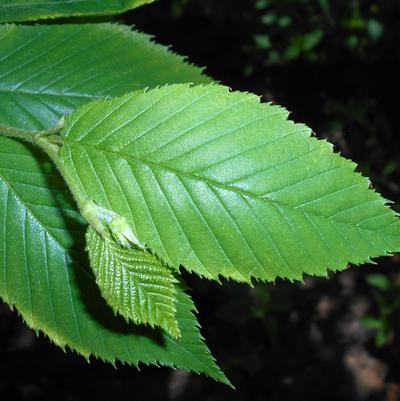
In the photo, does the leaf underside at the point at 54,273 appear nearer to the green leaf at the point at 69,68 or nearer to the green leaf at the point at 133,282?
the green leaf at the point at 69,68

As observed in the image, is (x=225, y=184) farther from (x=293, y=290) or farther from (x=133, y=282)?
(x=293, y=290)

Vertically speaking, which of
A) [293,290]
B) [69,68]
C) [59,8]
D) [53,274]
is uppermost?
[59,8]

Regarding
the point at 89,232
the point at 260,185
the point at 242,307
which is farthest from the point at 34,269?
the point at 242,307

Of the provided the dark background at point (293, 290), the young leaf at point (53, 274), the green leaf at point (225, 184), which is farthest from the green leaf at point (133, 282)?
the dark background at point (293, 290)

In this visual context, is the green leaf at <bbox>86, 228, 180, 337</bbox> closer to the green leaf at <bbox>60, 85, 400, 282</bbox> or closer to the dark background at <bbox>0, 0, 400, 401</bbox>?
the green leaf at <bbox>60, 85, 400, 282</bbox>

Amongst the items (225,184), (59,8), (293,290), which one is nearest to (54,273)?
(225,184)

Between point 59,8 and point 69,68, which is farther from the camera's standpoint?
point 69,68

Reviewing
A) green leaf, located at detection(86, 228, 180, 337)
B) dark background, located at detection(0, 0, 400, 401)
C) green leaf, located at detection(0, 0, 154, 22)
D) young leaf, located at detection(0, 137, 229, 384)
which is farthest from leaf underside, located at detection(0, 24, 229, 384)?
dark background, located at detection(0, 0, 400, 401)
